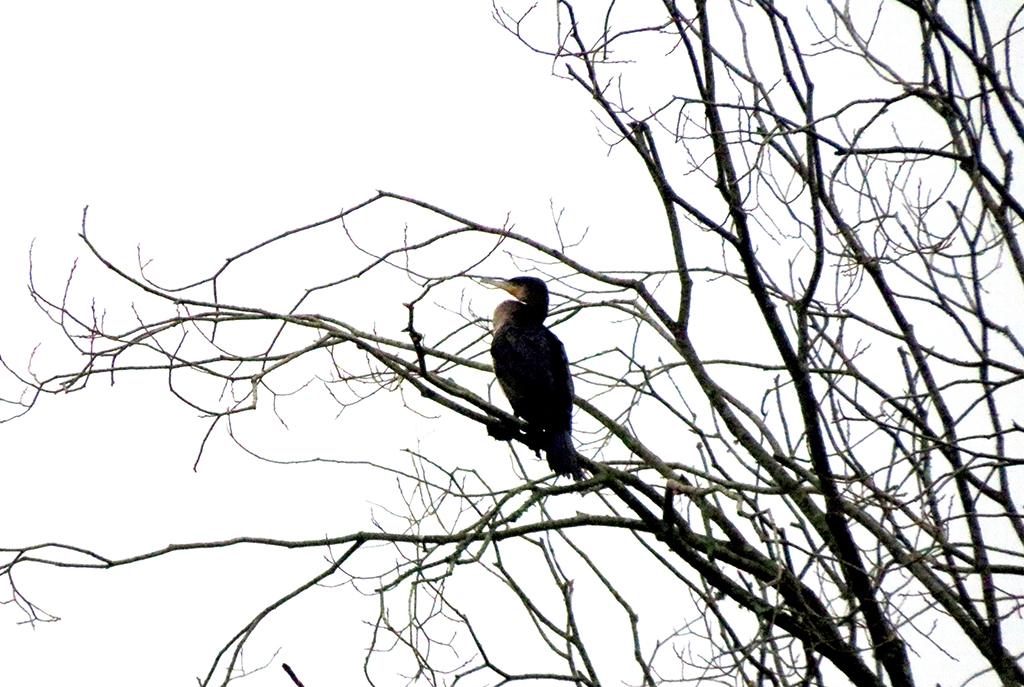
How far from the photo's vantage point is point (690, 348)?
4.50m

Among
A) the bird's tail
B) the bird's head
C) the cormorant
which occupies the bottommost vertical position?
the bird's tail

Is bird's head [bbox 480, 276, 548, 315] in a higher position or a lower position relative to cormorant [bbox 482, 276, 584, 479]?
higher

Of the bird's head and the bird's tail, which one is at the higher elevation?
the bird's head

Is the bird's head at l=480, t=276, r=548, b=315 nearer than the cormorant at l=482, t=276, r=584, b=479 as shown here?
No

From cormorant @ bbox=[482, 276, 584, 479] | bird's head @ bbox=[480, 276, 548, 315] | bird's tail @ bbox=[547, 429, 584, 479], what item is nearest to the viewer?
bird's tail @ bbox=[547, 429, 584, 479]

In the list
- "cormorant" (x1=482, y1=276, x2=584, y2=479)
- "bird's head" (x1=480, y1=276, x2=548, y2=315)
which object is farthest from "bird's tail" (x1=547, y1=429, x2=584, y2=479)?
"bird's head" (x1=480, y1=276, x2=548, y2=315)

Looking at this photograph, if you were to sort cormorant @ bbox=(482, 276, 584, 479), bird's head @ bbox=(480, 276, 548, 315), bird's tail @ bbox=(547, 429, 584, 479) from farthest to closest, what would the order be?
bird's head @ bbox=(480, 276, 548, 315) → cormorant @ bbox=(482, 276, 584, 479) → bird's tail @ bbox=(547, 429, 584, 479)

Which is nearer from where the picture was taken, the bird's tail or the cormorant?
the bird's tail

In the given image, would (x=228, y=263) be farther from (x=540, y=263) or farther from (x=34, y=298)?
(x=540, y=263)

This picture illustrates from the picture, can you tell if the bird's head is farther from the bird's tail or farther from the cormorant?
the bird's tail

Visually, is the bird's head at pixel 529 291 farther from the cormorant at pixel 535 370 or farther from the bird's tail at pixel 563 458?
the bird's tail at pixel 563 458

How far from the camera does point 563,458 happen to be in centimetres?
530

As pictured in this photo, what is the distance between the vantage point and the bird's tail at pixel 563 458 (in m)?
5.22

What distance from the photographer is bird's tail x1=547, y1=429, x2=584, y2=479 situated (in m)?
5.22
